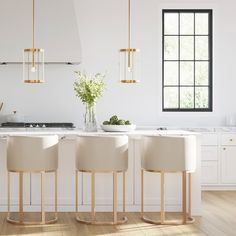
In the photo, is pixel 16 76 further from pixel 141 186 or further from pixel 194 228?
pixel 194 228

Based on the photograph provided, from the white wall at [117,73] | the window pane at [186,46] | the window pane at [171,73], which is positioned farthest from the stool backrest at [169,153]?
the window pane at [186,46]

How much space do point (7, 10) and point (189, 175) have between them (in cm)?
348

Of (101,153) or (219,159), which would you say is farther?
(219,159)

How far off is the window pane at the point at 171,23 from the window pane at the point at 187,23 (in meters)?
0.09

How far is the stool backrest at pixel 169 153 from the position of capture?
5676 mm

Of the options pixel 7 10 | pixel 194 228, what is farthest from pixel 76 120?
pixel 194 228

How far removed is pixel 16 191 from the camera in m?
6.30

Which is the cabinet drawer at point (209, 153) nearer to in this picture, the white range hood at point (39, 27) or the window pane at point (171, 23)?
Answer: the window pane at point (171, 23)

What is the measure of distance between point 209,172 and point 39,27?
9.92 feet

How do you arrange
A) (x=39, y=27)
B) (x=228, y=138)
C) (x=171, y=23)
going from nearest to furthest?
(x=39, y=27)
(x=228, y=138)
(x=171, y=23)

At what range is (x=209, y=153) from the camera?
8.28m

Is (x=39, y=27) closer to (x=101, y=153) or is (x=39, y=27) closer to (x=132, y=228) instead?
(x=101, y=153)

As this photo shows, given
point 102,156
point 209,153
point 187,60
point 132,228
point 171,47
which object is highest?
point 171,47

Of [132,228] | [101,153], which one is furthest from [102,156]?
[132,228]
